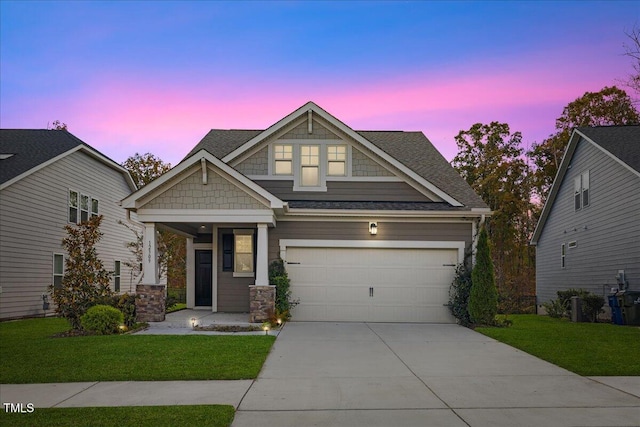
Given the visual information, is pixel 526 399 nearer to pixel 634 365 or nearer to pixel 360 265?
pixel 634 365

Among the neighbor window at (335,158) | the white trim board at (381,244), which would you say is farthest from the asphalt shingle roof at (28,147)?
the neighbor window at (335,158)

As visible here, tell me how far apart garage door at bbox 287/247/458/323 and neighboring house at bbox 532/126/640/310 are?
605 centimetres

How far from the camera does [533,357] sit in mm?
10516

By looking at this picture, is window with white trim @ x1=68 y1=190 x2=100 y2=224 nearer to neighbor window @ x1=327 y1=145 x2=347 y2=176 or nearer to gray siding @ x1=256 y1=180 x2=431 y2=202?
gray siding @ x1=256 y1=180 x2=431 y2=202

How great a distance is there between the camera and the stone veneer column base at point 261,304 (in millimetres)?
14805

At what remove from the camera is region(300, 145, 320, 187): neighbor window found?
1744cm

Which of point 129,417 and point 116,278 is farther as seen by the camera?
point 116,278

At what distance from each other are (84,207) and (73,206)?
32.7 inches

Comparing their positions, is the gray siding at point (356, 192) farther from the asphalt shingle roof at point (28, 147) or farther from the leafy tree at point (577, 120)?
the leafy tree at point (577, 120)

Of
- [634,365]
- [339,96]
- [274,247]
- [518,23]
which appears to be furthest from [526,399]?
[339,96]

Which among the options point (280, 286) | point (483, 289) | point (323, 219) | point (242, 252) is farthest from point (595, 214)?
point (242, 252)

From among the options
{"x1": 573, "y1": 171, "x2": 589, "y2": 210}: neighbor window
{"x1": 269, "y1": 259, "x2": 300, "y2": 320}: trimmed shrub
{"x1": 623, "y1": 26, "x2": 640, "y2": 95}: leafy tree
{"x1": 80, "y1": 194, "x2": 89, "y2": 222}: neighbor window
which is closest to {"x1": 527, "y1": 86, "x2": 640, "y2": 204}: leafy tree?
{"x1": 573, "y1": 171, "x2": 589, "y2": 210}: neighbor window

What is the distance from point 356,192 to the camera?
17.3m

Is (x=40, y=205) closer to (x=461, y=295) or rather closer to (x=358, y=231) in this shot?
(x=358, y=231)
